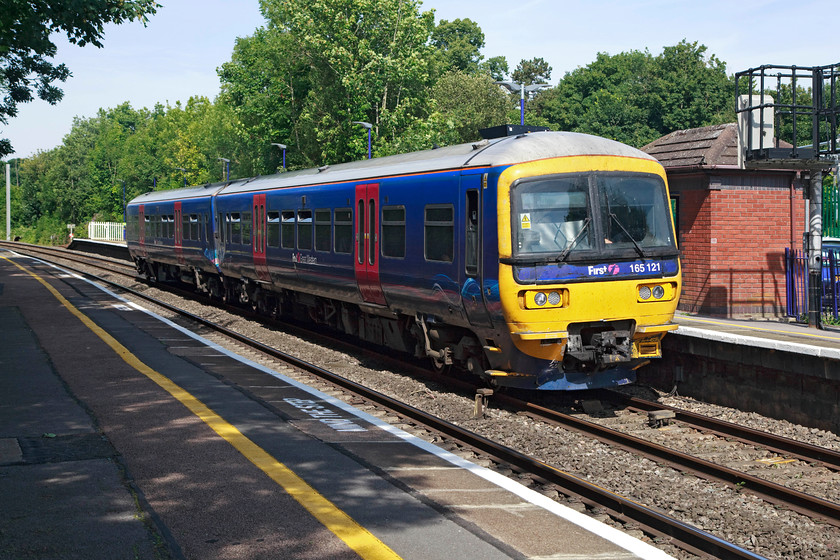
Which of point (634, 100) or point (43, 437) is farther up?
point (634, 100)

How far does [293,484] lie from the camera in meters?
6.81

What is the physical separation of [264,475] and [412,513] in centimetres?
146

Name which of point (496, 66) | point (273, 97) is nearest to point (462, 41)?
point (496, 66)

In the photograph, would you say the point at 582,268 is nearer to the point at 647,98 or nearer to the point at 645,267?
the point at 645,267

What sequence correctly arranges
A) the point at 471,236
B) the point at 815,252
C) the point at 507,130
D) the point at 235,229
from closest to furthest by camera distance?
the point at 471,236 < the point at 507,130 < the point at 815,252 < the point at 235,229

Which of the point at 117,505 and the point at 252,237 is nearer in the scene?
the point at 117,505

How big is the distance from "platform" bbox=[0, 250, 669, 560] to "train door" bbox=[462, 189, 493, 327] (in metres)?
1.86

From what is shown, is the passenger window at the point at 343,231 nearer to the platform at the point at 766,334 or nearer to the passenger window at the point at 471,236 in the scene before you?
the passenger window at the point at 471,236

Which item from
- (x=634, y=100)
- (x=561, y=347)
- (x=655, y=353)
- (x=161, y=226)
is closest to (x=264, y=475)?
(x=561, y=347)

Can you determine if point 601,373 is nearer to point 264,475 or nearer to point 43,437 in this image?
point 264,475

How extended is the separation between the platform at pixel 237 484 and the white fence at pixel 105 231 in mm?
77298

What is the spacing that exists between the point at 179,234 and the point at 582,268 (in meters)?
19.1

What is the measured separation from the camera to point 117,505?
20.4ft

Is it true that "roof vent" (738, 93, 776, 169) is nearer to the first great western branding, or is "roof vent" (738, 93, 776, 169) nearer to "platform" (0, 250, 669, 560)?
the first great western branding
